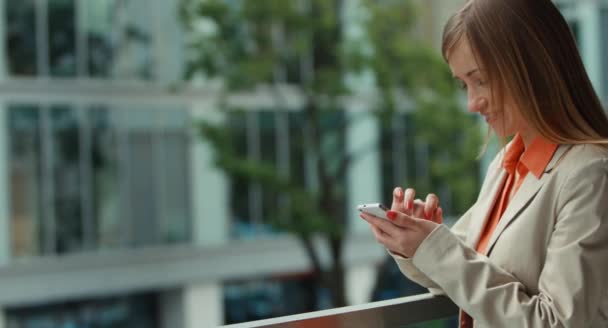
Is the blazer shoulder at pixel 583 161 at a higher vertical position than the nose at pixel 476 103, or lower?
lower

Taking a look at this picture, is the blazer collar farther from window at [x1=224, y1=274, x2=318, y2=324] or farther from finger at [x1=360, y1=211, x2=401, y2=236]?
window at [x1=224, y1=274, x2=318, y2=324]

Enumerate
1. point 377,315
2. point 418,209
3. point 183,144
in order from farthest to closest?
point 183,144, point 377,315, point 418,209

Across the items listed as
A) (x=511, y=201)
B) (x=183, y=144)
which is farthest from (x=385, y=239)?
(x=183, y=144)

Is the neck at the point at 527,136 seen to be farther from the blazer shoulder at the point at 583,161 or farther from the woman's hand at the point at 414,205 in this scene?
the woman's hand at the point at 414,205

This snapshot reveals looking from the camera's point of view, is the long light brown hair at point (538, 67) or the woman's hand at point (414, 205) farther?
the woman's hand at point (414, 205)

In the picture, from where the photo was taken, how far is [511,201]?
182cm

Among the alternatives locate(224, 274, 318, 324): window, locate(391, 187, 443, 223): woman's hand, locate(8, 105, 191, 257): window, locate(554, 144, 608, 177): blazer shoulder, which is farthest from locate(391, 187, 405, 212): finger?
locate(224, 274, 318, 324): window

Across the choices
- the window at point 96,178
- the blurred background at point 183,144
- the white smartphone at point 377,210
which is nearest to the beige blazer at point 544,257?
the white smartphone at point 377,210

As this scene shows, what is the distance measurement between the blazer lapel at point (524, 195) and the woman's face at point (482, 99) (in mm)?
101

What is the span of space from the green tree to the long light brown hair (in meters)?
14.3

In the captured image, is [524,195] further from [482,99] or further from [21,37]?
[21,37]

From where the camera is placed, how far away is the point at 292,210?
16547 mm

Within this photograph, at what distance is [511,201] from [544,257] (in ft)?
0.51

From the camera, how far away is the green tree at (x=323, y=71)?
639 inches
